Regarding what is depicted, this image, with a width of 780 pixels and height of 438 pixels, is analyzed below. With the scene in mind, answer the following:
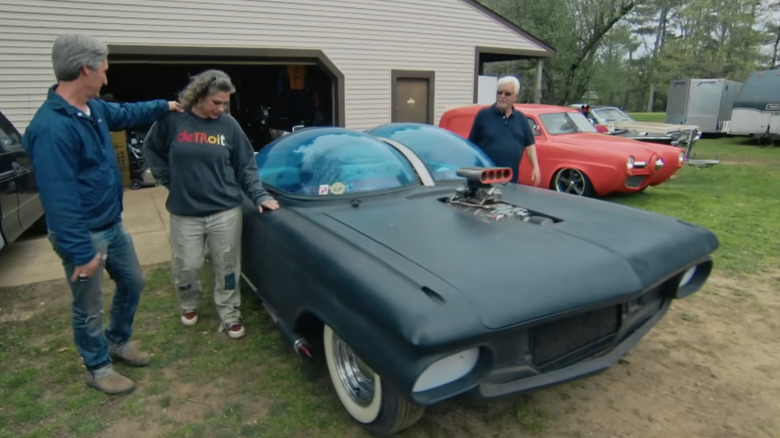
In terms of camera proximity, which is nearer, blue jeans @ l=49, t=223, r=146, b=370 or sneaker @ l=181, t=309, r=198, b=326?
blue jeans @ l=49, t=223, r=146, b=370

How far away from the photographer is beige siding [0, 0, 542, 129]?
8250 mm

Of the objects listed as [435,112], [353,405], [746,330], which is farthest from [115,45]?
[746,330]

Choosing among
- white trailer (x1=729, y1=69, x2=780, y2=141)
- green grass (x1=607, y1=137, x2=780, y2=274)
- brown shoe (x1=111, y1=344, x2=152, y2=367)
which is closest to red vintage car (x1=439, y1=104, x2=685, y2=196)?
green grass (x1=607, y1=137, x2=780, y2=274)

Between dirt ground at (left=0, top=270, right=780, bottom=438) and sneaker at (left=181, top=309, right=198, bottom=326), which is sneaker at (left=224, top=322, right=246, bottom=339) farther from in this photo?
dirt ground at (left=0, top=270, right=780, bottom=438)

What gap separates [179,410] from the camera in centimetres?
255

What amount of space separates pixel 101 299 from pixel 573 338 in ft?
7.72

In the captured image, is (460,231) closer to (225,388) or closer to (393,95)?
Answer: (225,388)

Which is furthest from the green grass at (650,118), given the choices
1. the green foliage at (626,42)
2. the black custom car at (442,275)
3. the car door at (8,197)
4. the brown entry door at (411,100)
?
the car door at (8,197)

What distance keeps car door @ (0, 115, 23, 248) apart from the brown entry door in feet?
28.9

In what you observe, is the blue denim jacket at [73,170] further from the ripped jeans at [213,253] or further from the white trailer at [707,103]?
the white trailer at [707,103]

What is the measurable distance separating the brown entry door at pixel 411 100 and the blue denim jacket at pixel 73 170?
404 inches

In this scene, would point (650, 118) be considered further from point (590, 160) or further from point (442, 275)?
point (442, 275)

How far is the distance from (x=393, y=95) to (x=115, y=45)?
6.00 meters

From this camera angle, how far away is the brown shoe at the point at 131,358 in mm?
2947
